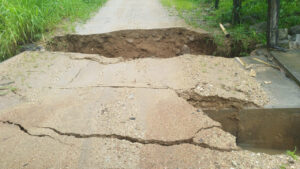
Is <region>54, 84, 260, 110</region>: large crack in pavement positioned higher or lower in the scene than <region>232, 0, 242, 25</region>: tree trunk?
lower

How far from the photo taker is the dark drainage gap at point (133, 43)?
4770 mm

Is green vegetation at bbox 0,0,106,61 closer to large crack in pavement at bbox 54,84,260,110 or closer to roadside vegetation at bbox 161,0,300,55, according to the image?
roadside vegetation at bbox 161,0,300,55

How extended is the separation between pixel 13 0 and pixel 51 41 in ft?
4.40

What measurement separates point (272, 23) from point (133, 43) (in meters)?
2.47

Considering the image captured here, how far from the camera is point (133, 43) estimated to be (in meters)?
4.86

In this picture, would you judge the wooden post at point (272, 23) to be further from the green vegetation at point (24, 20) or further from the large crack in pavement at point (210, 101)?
the green vegetation at point (24, 20)

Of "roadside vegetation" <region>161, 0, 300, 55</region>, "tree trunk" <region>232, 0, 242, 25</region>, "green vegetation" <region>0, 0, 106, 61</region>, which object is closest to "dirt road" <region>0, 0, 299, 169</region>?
"green vegetation" <region>0, 0, 106, 61</region>

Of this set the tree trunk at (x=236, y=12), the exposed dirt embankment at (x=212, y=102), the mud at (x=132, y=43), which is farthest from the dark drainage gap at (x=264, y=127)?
the tree trunk at (x=236, y=12)

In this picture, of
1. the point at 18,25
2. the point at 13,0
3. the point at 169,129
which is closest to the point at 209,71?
the point at 169,129

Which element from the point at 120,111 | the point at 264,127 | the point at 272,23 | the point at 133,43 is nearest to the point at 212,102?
the point at 264,127

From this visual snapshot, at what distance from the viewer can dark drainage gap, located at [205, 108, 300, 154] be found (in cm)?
254

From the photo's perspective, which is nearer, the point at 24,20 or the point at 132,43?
the point at 24,20

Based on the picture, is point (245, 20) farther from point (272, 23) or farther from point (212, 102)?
point (212, 102)

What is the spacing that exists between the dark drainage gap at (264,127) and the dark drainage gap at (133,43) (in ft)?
7.51
